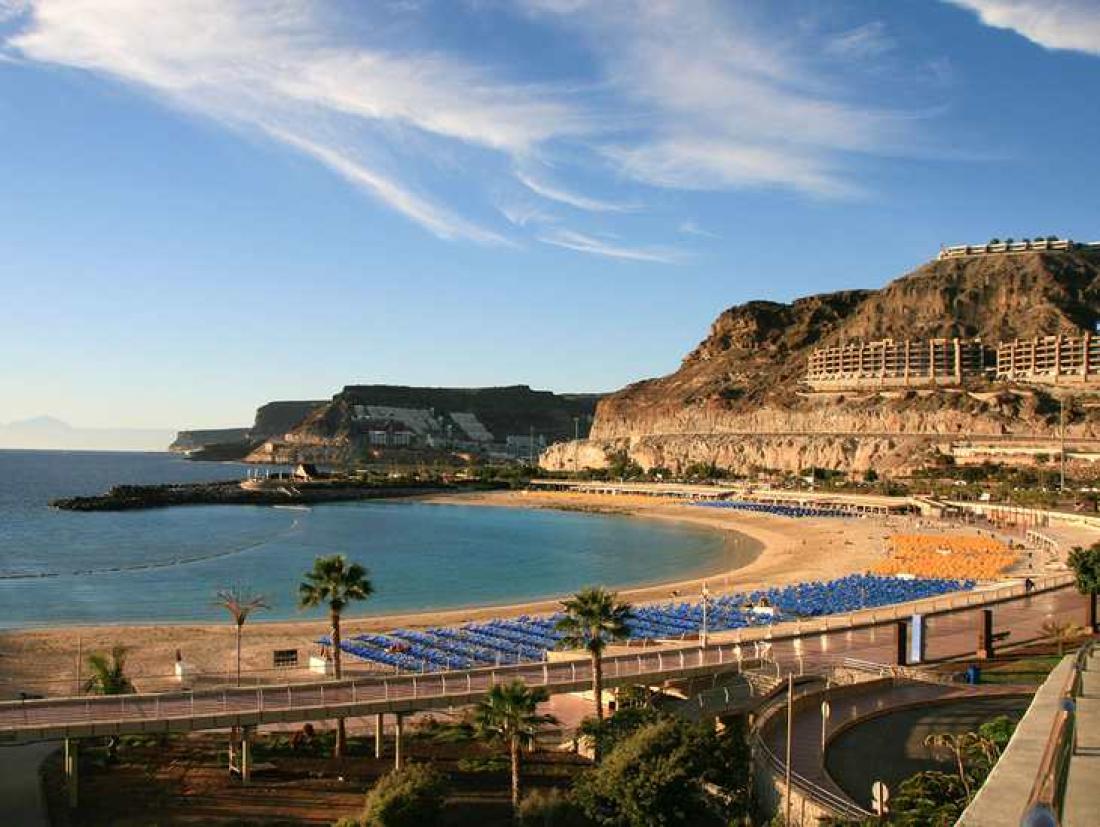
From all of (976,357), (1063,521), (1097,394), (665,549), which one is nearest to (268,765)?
(665,549)

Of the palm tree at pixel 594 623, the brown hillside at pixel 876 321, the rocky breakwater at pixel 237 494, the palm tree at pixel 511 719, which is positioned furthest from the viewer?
the brown hillside at pixel 876 321

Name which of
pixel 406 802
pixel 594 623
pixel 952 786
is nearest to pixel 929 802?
pixel 952 786

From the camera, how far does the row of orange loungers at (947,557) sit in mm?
51531

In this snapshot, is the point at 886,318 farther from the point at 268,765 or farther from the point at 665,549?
the point at 268,765

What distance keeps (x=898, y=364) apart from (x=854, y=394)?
29.2 ft

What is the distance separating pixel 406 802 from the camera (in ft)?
57.1

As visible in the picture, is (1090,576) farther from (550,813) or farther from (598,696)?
(550,813)

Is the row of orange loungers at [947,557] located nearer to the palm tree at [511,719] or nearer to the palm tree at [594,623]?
the palm tree at [594,623]

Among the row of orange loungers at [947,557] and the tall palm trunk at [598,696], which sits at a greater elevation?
the tall palm trunk at [598,696]

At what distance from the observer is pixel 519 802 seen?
19.1 metres

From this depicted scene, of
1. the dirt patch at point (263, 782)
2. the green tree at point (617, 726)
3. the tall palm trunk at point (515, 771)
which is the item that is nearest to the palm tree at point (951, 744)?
the green tree at point (617, 726)

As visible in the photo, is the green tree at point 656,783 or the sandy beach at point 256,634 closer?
the green tree at point 656,783

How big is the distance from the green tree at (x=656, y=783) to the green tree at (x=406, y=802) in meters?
2.52

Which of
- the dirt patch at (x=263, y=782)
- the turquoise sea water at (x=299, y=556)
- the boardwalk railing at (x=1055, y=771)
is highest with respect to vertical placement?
the boardwalk railing at (x=1055, y=771)
